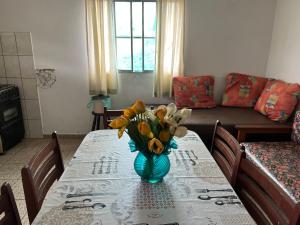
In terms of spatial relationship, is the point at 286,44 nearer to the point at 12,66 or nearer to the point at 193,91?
the point at 193,91

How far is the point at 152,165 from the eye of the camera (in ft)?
3.52

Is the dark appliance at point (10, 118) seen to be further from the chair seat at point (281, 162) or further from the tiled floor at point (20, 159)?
the chair seat at point (281, 162)

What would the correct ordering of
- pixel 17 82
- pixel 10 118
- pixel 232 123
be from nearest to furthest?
pixel 232 123, pixel 10 118, pixel 17 82

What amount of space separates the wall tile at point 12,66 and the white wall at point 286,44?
3290mm

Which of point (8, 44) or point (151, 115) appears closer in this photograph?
point (151, 115)

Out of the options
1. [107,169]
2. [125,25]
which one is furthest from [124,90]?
[107,169]

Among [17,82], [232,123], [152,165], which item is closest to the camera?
[152,165]

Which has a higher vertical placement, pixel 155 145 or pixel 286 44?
pixel 286 44

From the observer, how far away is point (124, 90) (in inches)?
129

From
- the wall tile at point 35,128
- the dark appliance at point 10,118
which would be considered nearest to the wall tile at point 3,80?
the dark appliance at point 10,118

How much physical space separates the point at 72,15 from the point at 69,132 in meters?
1.57

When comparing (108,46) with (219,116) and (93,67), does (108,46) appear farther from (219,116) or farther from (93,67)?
(219,116)

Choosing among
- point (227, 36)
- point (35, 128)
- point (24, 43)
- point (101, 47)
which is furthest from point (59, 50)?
point (227, 36)

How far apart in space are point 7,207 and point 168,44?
2.58 metres
